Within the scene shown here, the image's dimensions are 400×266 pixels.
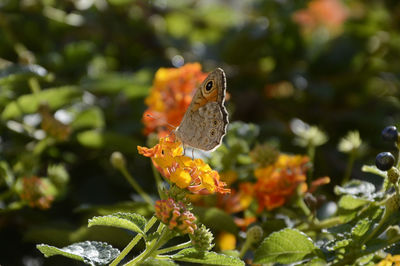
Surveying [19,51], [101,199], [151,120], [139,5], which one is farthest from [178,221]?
[139,5]

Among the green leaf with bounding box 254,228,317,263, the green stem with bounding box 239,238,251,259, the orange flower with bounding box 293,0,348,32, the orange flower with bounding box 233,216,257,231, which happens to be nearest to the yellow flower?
the orange flower with bounding box 233,216,257,231

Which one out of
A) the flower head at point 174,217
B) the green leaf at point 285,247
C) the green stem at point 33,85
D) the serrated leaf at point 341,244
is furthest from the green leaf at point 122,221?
the green stem at point 33,85

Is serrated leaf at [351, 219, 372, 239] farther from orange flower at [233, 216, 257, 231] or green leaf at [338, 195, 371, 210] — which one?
orange flower at [233, 216, 257, 231]

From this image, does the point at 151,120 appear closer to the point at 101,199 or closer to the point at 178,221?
the point at 101,199

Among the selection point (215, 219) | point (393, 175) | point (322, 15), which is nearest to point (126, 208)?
point (215, 219)

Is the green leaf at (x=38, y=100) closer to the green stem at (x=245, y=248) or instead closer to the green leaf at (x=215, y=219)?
the green leaf at (x=215, y=219)

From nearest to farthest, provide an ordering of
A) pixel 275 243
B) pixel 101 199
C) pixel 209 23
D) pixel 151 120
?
pixel 275 243
pixel 151 120
pixel 101 199
pixel 209 23

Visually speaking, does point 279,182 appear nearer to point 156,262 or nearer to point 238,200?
point 238,200
